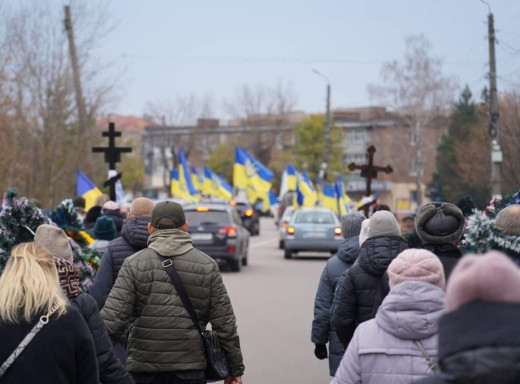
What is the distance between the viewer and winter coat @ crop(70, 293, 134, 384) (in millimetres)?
5277

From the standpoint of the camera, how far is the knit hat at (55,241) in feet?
19.7

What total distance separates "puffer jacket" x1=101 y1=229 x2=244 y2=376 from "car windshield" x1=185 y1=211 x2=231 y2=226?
1849cm

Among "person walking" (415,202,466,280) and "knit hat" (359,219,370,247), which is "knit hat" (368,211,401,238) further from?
"knit hat" (359,219,370,247)

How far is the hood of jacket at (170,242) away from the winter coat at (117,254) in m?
1.18

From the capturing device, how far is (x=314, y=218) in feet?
104

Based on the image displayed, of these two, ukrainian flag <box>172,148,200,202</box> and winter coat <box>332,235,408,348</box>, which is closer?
winter coat <box>332,235,408,348</box>

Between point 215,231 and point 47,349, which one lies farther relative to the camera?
point 215,231

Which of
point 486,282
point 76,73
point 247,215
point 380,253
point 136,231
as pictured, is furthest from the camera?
point 247,215

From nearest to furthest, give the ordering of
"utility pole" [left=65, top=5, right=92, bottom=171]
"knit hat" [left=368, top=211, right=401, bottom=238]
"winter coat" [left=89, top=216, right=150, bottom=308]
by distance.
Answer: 1. "knit hat" [left=368, top=211, right=401, bottom=238]
2. "winter coat" [left=89, top=216, right=150, bottom=308]
3. "utility pole" [left=65, top=5, right=92, bottom=171]

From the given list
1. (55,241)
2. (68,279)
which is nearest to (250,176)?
(55,241)

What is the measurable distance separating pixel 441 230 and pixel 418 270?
2194mm

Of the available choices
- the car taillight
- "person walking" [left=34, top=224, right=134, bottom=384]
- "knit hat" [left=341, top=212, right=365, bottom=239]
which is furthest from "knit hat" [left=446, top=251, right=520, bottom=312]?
the car taillight

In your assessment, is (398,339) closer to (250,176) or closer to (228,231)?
(228,231)

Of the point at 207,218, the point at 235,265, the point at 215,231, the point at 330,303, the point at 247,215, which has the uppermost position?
the point at 330,303
